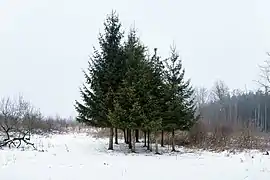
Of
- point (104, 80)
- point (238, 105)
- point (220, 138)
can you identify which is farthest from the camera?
point (238, 105)

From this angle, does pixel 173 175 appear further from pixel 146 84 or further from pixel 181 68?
pixel 181 68

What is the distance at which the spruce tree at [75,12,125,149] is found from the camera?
23.3 metres

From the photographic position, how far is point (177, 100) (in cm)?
2303

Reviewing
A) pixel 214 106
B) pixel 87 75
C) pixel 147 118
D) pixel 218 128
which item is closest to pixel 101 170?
pixel 147 118

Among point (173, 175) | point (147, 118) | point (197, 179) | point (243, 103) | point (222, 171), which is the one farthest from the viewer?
point (243, 103)

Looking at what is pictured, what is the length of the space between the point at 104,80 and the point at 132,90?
3.25 meters

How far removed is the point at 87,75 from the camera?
960 inches

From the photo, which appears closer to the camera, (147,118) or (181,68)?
(147,118)

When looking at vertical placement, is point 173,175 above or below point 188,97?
below

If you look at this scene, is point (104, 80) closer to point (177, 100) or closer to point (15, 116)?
point (177, 100)

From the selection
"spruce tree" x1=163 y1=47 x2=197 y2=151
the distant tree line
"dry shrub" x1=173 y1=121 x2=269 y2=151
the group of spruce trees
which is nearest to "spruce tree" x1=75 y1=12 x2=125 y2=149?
the group of spruce trees

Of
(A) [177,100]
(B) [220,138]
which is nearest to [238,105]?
(B) [220,138]

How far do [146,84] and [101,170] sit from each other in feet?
34.2

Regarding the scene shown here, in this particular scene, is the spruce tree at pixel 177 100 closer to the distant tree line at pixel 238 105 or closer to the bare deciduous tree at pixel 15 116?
the bare deciduous tree at pixel 15 116
